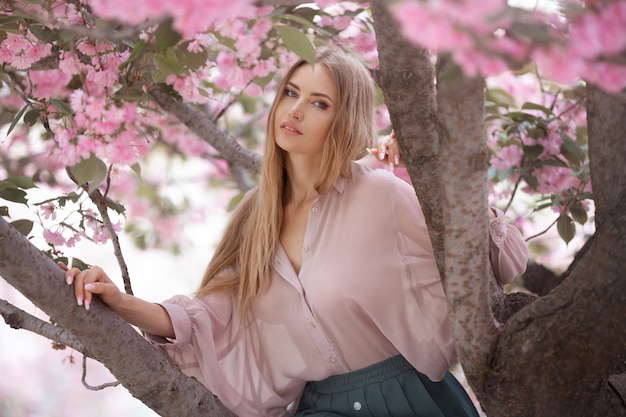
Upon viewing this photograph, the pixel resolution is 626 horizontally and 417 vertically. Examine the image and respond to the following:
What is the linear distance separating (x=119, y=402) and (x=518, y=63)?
550 centimetres

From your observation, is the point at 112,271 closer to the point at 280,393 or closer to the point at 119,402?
the point at 119,402

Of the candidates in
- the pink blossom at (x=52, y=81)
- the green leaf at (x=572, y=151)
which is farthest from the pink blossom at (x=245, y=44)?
the green leaf at (x=572, y=151)

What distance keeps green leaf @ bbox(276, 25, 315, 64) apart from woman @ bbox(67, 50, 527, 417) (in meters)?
0.51

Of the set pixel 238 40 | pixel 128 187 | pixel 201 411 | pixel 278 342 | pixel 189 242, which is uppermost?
pixel 238 40

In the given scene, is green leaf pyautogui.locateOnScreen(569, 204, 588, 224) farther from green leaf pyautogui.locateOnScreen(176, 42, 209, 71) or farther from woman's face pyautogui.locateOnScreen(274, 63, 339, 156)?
green leaf pyautogui.locateOnScreen(176, 42, 209, 71)

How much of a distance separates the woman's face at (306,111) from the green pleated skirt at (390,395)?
59 centimetres

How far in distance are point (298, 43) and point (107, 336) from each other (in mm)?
679

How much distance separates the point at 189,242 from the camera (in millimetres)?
4719

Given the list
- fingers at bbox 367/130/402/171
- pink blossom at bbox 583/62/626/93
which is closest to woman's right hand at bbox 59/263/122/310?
fingers at bbox 367/130/402/171

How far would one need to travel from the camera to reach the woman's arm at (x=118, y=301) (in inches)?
57.3

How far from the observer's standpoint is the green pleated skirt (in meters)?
1.84

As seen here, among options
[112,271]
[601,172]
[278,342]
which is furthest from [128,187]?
[601,172]

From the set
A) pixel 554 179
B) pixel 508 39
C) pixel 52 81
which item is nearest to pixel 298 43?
pixel 508 39

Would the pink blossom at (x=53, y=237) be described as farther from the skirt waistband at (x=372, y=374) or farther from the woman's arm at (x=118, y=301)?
the skirt waistband at (x=372, y=374)
